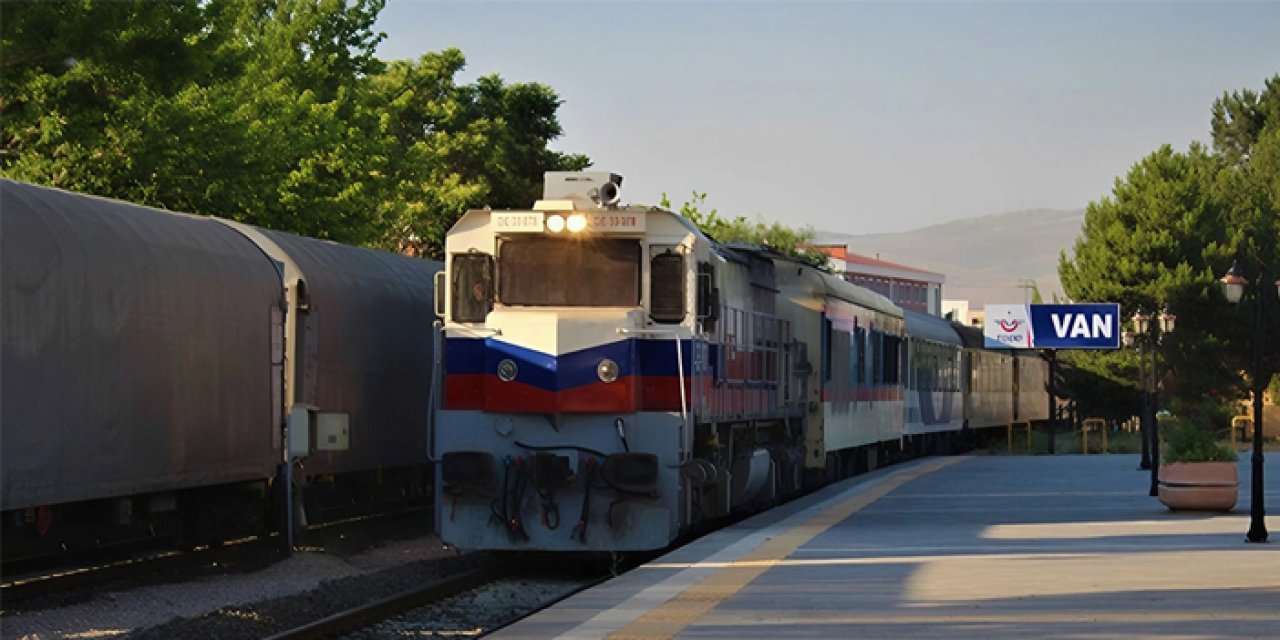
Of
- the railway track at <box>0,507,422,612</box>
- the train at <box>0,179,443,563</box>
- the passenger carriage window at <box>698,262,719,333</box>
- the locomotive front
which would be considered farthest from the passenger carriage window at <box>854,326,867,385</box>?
the locomotive front

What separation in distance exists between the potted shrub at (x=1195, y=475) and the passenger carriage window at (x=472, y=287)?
10576mm

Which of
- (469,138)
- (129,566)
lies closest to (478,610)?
(129,566)

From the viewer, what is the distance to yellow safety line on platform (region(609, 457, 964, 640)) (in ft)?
41.1

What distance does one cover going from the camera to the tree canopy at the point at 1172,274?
249 feet

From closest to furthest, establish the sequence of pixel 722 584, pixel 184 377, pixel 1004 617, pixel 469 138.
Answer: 1. pixel 1004 617
2. pixel 722 584
3. pixel 184 377
4. pixel 469 138

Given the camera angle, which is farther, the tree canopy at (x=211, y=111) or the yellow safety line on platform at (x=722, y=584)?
the tree canopy at (x=211, y=111)

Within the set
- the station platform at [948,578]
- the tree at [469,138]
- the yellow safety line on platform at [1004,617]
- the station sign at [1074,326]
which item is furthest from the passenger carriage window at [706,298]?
the tree at [469,138]

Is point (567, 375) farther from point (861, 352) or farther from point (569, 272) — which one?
point (861, 352)

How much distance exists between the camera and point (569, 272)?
1859 cm

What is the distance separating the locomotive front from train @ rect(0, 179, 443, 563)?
214cm

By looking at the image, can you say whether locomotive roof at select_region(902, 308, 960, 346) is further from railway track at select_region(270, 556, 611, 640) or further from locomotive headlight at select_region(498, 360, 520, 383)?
locomotive headlight at select_region(498, 360, 520, 383)

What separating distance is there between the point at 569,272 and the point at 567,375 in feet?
3.75

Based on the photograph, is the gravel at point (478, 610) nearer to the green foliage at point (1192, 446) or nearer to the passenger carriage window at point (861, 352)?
the green foliage at point (1192, 446)

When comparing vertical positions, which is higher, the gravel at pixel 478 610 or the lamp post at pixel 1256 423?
the lamp post at pixel 1256 423
